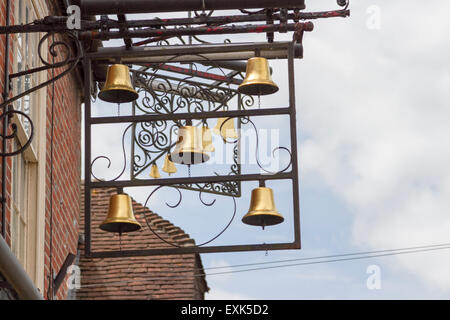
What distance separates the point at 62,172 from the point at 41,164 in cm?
140

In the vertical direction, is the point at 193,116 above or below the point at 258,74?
below

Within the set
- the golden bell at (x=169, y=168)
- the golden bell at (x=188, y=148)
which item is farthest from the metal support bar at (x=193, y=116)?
the golden bell at (x=169, y=168)

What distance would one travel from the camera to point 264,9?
28.2 ft

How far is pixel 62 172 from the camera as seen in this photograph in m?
11.1

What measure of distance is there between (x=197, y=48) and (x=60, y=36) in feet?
8.00

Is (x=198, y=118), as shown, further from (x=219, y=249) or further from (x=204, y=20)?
(x=219, y=249)

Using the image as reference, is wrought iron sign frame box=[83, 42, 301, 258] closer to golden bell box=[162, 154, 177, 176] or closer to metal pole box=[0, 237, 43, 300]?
metal pole box=[0, 237, 43, 300]

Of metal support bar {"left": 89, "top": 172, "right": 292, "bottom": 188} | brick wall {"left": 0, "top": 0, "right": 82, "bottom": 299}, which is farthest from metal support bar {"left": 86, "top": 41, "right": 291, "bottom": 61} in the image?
brick wall {"left": 0, "top": 0, "right": 82, "bottom": 299}

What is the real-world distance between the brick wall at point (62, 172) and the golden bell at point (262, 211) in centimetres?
191

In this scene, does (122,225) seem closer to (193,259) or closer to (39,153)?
(39,153)

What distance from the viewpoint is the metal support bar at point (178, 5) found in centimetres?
834

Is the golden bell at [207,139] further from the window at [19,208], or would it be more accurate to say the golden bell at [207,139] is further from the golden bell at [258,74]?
the window at [19,208]

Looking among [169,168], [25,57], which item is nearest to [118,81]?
[25,57]
